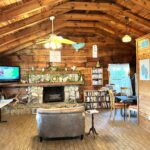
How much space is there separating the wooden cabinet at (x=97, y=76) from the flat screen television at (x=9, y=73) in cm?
332

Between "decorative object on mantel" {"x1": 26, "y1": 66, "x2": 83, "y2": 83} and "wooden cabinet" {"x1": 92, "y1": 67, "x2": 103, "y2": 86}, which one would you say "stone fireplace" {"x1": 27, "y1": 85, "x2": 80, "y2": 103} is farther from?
"wooden cabinet" {"x1": 92, "y1": 67, "x2": 103, "y2": 86}

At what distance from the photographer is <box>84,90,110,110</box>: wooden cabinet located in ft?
32.9

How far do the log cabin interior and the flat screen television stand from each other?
1.6 inches

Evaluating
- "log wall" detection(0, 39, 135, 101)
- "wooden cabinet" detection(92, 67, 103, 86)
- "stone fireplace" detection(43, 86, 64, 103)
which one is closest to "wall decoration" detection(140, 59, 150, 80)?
"wooden cabinet" detection(92, 67, 103, 86)

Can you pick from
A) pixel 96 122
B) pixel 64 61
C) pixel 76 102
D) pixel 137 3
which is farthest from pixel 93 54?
pixel 137 3

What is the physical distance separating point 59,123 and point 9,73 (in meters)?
4.64

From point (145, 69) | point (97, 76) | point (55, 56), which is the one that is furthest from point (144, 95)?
point (55, 56)

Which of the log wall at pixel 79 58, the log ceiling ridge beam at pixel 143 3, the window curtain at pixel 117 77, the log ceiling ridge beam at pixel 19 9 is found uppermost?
the log ceiling ridge beam at pixel 143 3

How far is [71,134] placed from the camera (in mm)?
5465

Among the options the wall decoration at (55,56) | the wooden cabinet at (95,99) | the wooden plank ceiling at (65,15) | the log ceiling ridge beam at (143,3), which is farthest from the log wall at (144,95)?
the wall decoration at (55,56)

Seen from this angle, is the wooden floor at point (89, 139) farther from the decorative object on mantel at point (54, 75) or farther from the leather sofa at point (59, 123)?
the decorative object on mantel at point (54, 75)

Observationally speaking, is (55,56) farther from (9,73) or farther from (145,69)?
(145,69)

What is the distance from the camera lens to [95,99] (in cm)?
1009

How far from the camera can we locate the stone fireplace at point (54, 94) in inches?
401
